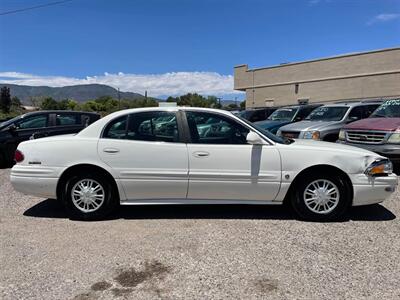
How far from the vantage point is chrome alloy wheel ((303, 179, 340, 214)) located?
5230 millimetres

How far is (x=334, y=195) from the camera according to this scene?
525cm

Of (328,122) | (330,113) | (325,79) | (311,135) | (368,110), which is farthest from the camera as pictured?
(325,79)

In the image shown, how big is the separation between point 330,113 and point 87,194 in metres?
8.30

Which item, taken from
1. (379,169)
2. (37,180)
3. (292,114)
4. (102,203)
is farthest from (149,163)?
(292,114)

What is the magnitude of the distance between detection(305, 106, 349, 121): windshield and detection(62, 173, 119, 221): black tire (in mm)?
7565

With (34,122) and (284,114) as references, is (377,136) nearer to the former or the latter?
(284,114)

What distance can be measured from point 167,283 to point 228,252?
91 centimetres

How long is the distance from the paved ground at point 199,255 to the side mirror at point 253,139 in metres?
1.05

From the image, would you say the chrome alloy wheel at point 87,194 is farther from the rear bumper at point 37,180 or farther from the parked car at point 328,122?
the parked car at point 328,122

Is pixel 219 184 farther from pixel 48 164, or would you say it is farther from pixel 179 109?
pixel 48 164

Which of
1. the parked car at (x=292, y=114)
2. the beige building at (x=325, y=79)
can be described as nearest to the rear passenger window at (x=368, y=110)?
the parked car at (x=292, y=114)

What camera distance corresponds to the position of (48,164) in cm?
529

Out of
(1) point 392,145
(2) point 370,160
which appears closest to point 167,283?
(2) point 370,160

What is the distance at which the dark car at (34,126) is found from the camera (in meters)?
9.83
